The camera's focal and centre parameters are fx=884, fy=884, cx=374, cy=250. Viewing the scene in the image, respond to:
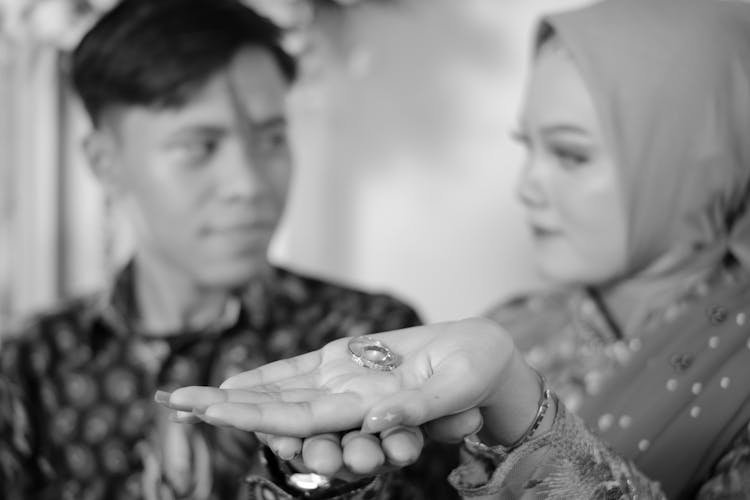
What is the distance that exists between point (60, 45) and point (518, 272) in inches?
34.2

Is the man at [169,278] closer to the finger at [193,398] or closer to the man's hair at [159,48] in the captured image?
the man's hair at [159,48]

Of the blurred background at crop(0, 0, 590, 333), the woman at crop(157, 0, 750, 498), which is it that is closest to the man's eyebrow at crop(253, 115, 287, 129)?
the woman at crop(157, 0, 750, 498)

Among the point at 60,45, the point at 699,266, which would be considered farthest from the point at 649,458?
the point at 60,45

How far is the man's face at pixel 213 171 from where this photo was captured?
985 mm

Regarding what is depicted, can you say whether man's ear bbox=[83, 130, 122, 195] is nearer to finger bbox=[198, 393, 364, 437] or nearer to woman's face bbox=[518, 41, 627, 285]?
woman's face bbox=[518, 41, 627, 285]

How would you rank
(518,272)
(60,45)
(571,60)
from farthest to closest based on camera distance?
(60,45) < (518,272) < (571,60)

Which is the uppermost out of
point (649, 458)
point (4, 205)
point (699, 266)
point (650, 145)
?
point (650, 145)

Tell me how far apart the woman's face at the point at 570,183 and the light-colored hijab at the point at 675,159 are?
0.01m

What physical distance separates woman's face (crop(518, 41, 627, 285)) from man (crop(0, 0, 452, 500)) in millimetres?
263

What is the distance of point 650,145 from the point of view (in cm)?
83

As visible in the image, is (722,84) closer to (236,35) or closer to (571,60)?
(571,60)

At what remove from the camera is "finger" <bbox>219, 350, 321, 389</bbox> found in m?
0.52

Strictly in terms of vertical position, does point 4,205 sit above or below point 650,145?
below

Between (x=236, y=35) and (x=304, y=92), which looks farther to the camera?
(x=304, y=92)
